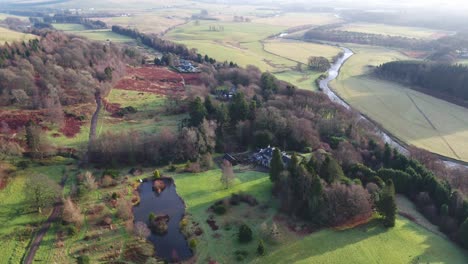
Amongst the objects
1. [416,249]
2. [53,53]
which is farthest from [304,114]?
[53,53]

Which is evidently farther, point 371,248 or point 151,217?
point 151,217

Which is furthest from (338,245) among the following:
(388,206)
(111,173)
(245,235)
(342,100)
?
(342,100)

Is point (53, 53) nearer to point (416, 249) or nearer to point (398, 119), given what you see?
point (398, 119)

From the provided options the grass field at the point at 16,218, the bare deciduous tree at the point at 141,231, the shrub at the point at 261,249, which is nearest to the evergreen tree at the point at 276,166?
the shrub at the point at 261,249

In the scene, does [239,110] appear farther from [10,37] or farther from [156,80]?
[10,37]

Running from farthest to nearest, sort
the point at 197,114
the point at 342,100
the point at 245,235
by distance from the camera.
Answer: the point at 342,100
the point at 197,114
the point at 245,235
